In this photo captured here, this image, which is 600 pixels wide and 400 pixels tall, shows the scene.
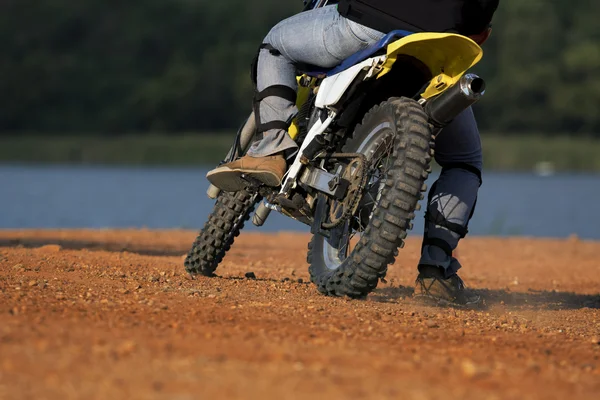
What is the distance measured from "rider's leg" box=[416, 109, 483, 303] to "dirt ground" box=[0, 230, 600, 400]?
8.5 inches

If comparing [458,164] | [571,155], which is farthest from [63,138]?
[458,164]

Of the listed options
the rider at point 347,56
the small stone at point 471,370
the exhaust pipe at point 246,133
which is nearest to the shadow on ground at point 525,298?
the rider at point 347,56

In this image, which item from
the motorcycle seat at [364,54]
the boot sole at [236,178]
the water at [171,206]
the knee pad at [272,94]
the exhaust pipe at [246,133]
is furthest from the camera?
the water at [171,206]

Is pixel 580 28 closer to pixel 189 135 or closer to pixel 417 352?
pixel 189 135

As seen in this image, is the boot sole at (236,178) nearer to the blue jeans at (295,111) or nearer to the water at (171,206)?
the blue jeans at (295,111)

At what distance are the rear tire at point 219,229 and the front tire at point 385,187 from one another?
114cm

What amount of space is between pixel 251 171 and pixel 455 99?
1.15 metres

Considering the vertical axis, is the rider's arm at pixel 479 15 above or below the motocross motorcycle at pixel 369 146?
above

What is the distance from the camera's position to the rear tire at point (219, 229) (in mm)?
7004

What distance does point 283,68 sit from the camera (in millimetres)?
6355

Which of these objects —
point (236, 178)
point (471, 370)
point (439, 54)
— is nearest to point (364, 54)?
point (439, 54)

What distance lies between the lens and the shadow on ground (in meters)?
6.87

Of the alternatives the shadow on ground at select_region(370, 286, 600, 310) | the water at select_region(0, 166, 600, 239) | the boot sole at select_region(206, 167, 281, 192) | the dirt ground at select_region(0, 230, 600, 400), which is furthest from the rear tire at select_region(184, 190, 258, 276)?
the water at select_region(0, 166, 600, 239)

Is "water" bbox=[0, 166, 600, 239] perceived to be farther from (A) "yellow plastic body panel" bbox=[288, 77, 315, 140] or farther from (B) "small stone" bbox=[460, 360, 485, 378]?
(B) "small stone" bbox=[460, 360, 485, 378]
